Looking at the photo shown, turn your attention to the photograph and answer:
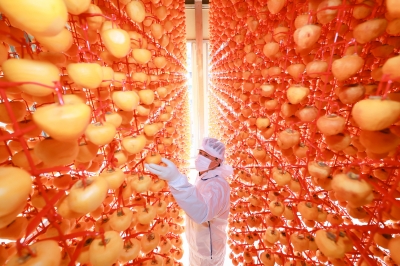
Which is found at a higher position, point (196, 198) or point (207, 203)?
point (196, 198)

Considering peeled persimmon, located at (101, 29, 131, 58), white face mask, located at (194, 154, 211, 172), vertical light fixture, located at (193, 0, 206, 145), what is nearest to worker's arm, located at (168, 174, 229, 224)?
white face mask, located at (194, 154, 211, 172)

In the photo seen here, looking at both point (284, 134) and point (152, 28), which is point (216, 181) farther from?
point (152, 28)

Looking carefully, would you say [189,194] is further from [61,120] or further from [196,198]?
[61,120]

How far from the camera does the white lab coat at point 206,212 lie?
154 cm

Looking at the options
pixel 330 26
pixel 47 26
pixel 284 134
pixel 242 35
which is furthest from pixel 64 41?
A: pixel 242 35

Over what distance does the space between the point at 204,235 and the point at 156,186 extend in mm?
1085

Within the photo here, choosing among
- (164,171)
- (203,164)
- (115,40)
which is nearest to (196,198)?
(164,171)

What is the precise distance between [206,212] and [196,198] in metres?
0.18

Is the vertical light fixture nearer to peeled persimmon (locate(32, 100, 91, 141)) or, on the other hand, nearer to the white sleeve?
the white sleeve

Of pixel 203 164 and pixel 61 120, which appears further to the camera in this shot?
pixel 203 164

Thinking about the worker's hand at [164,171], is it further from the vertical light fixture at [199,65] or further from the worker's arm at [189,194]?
the vertical light fixture at [199,65]

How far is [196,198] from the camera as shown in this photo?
157 cm

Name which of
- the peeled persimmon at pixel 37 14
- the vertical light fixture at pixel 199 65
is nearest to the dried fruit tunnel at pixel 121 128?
the peeled persimmon at pixel 37 14

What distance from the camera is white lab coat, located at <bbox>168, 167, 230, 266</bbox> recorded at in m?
1.54
